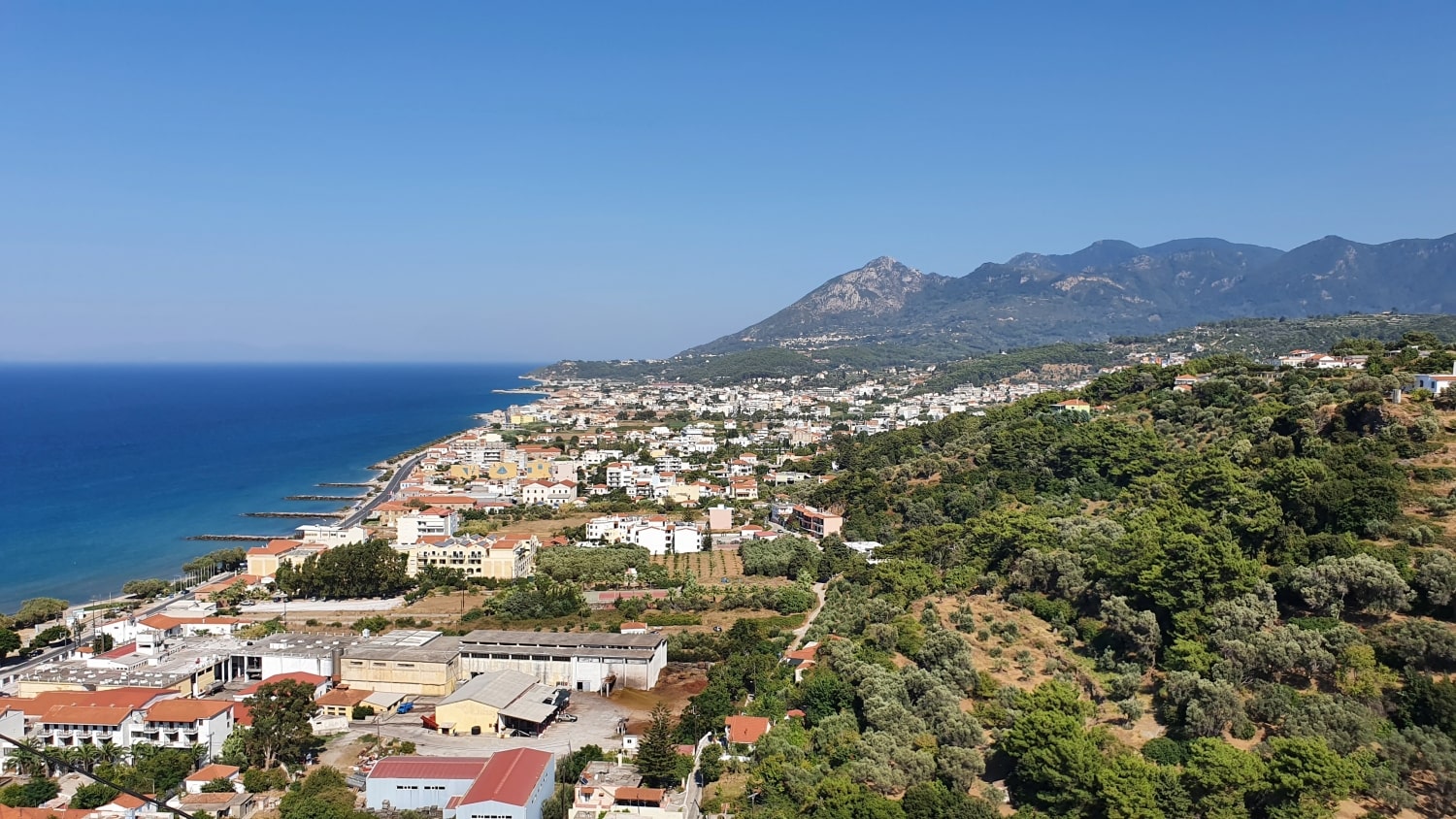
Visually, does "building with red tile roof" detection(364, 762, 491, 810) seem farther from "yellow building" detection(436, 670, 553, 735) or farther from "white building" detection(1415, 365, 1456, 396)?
"white building" detection(1415, 365, 1456, 396)

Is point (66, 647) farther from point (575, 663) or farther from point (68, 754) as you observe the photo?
point (575, 663)

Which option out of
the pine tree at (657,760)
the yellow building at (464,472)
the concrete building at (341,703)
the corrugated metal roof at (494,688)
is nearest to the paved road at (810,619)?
the corrugated metal roof at (494,688)

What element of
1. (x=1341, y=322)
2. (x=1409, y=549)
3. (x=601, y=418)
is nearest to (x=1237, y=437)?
(x=1409, y=549)

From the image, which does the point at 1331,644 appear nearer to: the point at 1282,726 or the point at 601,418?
the point at 1282,726

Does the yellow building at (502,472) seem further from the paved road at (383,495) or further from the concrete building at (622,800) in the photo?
the concrete building at (622,800)

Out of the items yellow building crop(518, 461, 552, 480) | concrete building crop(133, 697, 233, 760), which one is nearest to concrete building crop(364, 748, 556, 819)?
concrete building crop(133, 697, 233, 760)
